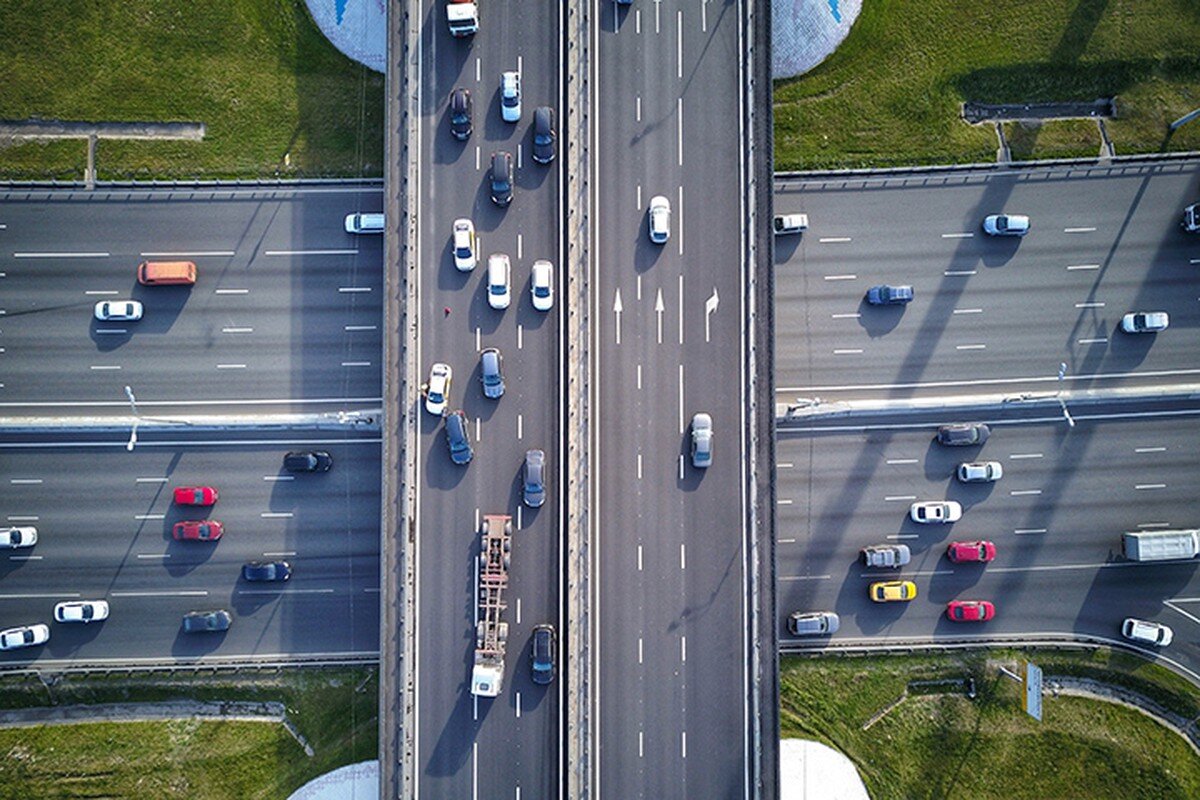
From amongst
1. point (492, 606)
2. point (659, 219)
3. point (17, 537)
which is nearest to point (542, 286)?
point (659, 219)

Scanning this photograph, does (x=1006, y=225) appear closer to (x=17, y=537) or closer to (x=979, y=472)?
(x=979, y=472)

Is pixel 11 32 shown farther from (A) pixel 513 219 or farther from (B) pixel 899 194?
(B) pixel 899 194

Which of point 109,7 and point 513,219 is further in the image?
point 109,7

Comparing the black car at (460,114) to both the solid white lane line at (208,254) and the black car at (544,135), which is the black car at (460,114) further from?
the solid white lane line at (208,254)

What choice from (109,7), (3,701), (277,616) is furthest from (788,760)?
(109,7)

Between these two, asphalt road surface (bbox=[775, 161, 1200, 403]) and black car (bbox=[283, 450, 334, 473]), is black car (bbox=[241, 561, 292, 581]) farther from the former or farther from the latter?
asphalt road surface (bbox=[775, 161, 1200, 403])

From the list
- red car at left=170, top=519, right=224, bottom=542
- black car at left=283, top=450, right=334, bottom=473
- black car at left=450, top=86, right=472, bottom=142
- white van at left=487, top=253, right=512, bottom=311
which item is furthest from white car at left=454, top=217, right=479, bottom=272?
red car at left=170, top=519, right=224, bottom=542
